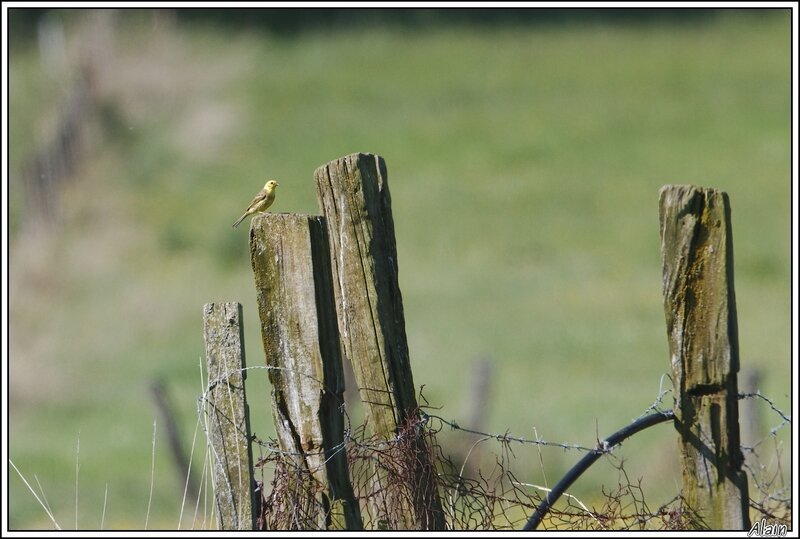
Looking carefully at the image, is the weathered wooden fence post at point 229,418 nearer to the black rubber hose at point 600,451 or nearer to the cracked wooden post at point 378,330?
the cracked wooden post at point 378,330

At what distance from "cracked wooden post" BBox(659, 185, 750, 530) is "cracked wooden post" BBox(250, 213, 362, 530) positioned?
1116 millimetres

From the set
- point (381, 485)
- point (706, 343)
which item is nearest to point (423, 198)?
point (381, 485)

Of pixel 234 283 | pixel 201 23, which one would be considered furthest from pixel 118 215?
pixel 201 23

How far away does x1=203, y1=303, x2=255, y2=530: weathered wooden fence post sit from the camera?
3.87m

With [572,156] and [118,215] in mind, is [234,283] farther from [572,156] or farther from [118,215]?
[572,156]

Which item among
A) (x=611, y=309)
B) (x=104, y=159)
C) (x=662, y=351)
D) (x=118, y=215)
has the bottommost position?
(x=662, y=351)

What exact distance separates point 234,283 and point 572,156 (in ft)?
39.5

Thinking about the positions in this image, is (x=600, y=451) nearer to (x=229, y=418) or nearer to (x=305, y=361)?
(x=305, y=361)

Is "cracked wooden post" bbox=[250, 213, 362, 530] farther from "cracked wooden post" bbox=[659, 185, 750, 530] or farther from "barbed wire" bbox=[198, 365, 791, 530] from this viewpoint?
"cracked wooden post" bbox=[659, 185, 750, 530]

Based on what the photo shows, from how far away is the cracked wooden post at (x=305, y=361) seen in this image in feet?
12.9

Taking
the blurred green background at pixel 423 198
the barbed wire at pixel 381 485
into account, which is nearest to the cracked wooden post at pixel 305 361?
the barbed wire at pixel 381 485

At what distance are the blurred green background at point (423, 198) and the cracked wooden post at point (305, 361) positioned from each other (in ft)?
23.3

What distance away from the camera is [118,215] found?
32375 millimetres

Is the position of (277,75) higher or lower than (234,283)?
higher
